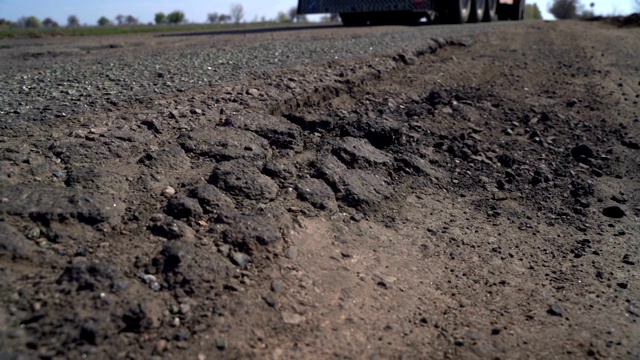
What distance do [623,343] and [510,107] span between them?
4.01m

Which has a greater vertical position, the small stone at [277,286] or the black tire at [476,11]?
the black tire at [476,11]

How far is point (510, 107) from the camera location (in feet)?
23.2

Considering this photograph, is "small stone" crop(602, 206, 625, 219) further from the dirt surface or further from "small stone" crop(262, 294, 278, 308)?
"small stone" crop(262, 294, 278, 308)

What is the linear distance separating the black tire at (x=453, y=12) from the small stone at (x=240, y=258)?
16.9m

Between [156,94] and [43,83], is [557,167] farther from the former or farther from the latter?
[43,83]

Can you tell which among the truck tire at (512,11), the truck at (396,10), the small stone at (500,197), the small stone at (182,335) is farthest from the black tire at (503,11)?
the small stone at (182,335)

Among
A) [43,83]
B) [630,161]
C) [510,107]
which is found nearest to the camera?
[43,83]

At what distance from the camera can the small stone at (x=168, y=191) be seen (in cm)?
384

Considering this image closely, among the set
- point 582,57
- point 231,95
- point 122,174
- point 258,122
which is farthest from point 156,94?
point 582,57

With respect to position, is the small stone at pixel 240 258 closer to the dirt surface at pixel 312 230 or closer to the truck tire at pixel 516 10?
the dirt surface at pixel 312 230

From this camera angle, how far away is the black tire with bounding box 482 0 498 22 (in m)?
22.1

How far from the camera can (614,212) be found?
520 centimetres

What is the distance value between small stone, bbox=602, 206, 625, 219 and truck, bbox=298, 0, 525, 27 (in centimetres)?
1375

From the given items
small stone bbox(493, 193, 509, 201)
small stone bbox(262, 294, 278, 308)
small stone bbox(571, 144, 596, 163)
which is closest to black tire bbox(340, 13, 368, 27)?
small stone bbox(571, 144, 596, 163)
